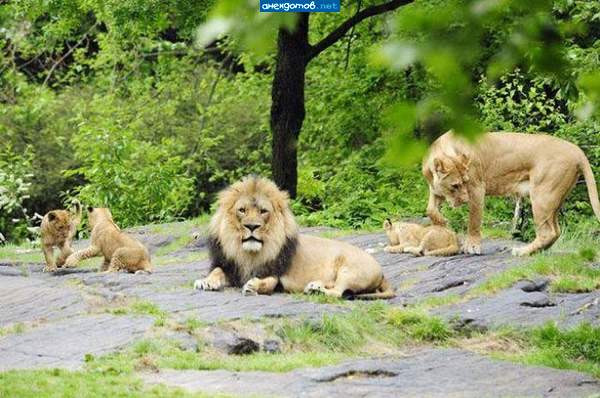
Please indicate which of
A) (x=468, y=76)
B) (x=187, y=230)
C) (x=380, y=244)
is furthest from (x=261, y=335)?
(x=187, y=230)

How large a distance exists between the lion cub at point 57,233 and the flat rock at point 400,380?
4.65 m

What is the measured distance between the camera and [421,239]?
1240cm

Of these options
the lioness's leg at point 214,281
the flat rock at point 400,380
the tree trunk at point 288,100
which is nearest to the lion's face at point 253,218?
the lioness's leg at point 214,281

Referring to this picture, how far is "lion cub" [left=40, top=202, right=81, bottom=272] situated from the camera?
Result: 1184 cm

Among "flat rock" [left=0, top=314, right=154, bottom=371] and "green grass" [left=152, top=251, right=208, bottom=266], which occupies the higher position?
"green grass" [left=152, top=251, right=208, bottom=266]

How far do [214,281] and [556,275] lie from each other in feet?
9.50

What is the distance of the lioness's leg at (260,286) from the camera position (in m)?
9.79

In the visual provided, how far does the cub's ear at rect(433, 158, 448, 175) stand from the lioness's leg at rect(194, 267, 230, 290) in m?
2.63

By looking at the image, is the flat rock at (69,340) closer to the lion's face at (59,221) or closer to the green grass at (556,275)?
the lion's face at (59,221)

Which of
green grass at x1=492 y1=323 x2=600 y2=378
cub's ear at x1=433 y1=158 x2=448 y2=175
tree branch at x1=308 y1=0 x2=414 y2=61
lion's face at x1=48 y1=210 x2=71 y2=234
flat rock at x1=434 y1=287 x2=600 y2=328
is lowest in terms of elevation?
green grass at x1=492 y1=323 x2=600 y2=378

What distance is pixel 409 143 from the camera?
8.66 ft

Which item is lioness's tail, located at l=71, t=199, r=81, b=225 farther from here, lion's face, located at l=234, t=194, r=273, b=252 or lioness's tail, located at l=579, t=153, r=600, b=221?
lioness's tail, located at l=579, t=153, r=600, b=221

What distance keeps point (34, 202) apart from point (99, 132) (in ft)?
16.3

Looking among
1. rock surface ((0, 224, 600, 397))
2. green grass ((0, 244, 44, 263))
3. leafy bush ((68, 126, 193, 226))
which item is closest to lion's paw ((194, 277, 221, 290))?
rock surface ((0, 224, 600, 397))
